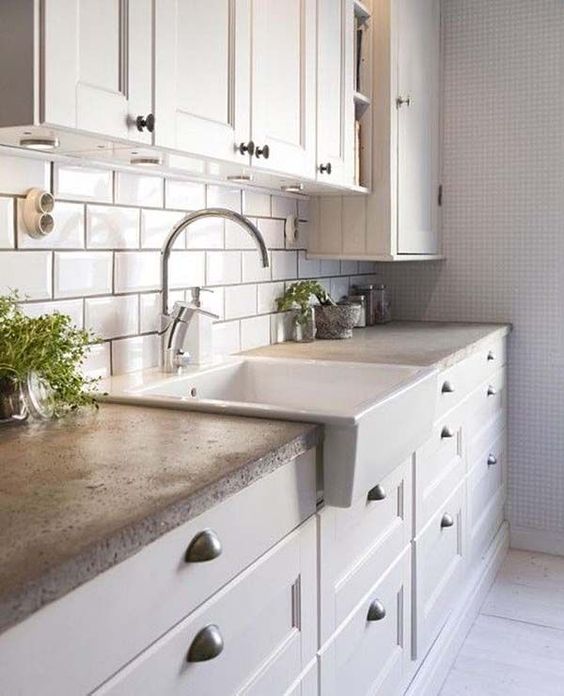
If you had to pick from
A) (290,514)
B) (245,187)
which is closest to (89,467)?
(290,514)

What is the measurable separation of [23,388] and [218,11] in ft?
2.86

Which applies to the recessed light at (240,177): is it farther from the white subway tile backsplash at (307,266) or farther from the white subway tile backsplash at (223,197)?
the white subway tile backsplash at (307,266)

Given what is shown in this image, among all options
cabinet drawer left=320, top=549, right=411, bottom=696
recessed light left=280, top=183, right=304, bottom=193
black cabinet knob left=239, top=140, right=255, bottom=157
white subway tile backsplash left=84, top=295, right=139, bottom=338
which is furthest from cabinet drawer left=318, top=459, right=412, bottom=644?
recessed light left=280, top=183, right=304, bottom=193

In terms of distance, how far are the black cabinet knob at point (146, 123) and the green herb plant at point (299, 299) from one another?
1225 millimetres

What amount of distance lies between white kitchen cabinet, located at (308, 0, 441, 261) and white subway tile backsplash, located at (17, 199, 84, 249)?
1.25m

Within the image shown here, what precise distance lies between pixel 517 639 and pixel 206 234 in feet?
5.34

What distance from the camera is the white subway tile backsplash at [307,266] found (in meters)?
2.79

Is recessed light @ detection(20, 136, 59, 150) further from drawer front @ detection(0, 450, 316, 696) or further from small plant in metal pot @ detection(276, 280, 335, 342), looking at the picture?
small plant in metal pot @ detection(276, 280, 335, 342)

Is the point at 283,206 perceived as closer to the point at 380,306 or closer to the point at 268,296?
the point at 268,296

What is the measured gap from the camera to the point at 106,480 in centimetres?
102

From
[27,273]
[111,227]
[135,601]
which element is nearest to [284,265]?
[111,227]

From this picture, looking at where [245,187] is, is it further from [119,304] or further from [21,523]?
[21,523]

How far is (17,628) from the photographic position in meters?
0.71

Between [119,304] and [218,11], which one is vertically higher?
[218,11]
